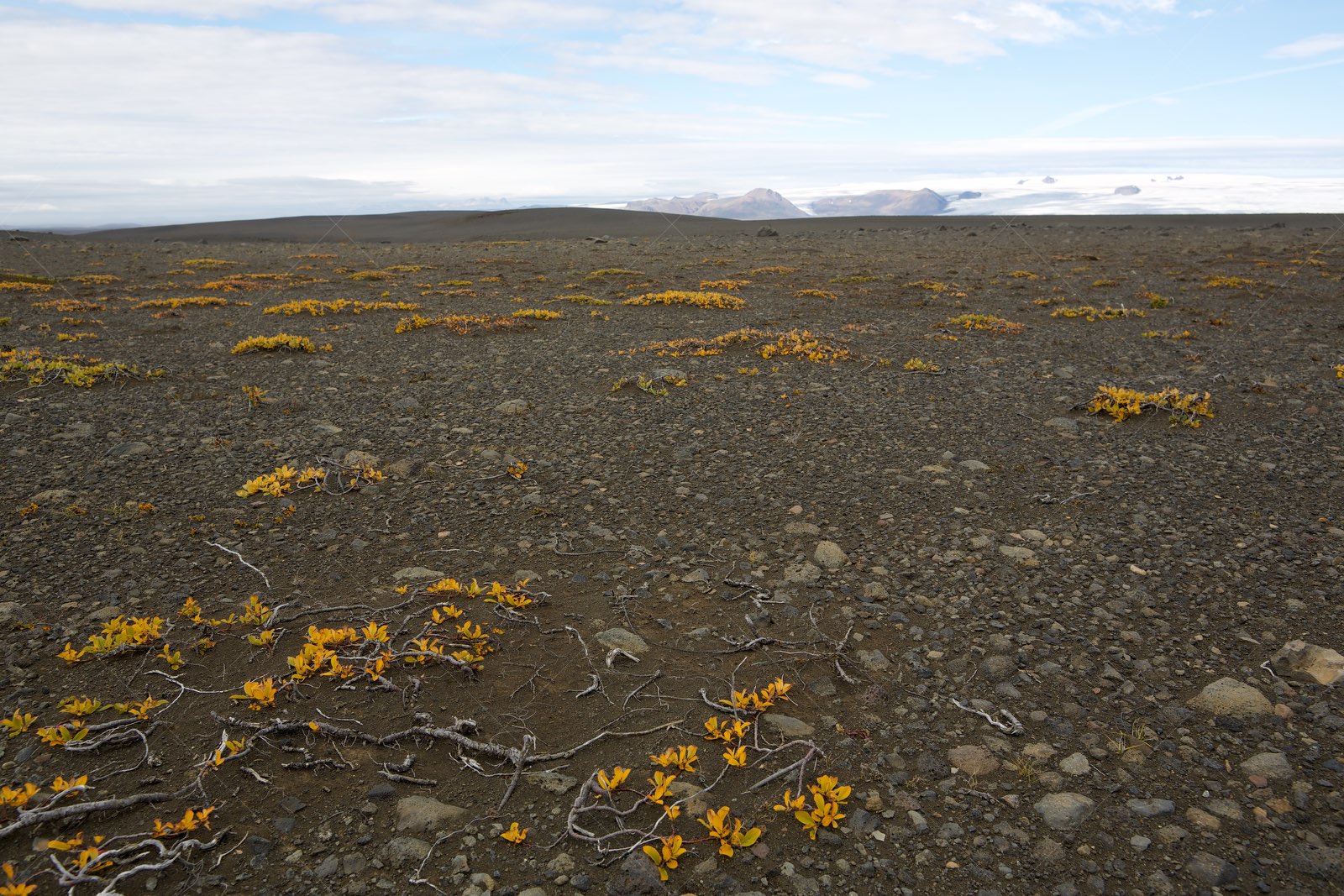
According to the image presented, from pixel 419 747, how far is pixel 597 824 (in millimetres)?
1347

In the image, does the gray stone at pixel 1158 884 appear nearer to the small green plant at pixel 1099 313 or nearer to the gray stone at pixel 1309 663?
the gray stone at pixel 1309 663

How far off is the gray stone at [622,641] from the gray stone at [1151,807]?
326 centimetres

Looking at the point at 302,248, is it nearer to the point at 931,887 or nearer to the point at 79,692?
the point at 79,692

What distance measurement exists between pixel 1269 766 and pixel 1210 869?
108 centimetres

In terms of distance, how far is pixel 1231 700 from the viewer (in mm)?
4762

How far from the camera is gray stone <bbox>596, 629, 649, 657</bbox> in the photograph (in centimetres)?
561

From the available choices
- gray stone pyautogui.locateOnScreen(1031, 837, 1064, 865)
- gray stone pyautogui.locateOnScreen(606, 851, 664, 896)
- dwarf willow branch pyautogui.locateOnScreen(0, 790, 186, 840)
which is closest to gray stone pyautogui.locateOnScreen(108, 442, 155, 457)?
dwarf willow branch pyautogui.locateOnScreen(0, 790, 186, 840)

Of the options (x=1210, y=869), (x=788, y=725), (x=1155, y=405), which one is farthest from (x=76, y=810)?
(x=1155, y=405)

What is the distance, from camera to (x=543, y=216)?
292 feet

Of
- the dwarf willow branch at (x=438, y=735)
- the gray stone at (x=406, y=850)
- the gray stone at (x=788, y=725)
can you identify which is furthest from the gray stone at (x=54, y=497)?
the gray stone at (x=788, y=725)

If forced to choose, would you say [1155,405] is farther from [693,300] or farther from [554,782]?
[693,300]

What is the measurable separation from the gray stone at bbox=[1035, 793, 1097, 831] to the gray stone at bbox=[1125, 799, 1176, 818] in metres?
0.20

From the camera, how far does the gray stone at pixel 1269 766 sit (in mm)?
4160

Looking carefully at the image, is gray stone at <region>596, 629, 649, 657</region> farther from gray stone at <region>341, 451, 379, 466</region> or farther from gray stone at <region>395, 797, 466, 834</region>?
gray stone at <region>341, 451, 379, 466</region>
